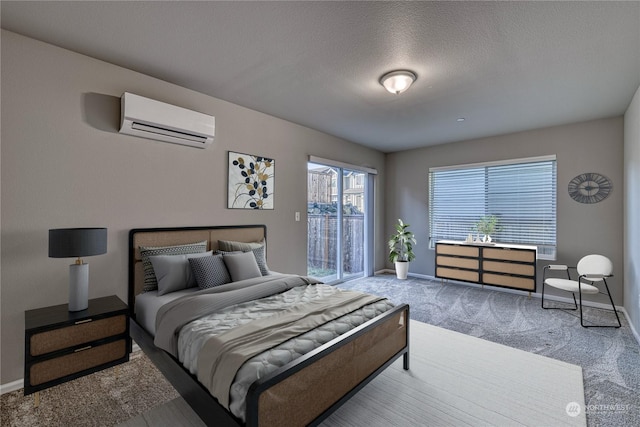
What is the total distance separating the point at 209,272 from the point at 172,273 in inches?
12.7

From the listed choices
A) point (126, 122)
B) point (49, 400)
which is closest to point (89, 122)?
point (126, 122)

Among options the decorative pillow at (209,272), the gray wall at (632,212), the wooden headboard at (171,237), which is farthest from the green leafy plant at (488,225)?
the decorative pillow at (209,272)

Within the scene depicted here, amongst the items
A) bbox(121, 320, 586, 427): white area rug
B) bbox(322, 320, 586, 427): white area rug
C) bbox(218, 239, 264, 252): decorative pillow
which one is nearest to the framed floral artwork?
bbox(218, 239, 264, 252): decorative pillow

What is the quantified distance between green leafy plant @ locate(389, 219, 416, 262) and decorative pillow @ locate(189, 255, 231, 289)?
3.88 metres

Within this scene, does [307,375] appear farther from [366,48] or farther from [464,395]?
[366,48]

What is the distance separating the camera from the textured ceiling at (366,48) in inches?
77.2

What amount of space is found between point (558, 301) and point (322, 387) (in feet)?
14.3

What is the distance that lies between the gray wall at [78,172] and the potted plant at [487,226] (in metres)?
4.14

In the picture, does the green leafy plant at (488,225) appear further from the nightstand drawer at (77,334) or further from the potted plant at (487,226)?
the nightstand drawer at (77,334)

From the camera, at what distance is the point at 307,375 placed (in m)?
1.59

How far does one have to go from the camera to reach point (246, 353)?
1.55 m

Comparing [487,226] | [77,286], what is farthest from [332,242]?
[77,286]

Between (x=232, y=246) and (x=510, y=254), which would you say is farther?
(x=510, y=254)

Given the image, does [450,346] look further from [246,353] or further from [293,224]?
[293,224]
